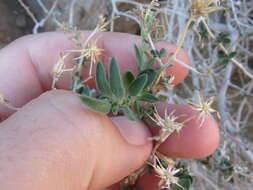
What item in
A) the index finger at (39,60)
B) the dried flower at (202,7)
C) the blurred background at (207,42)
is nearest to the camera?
the dried flower at (202,7)

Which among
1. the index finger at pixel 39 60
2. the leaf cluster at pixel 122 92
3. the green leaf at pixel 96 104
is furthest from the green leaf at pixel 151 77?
the index finger at pixel 39 60

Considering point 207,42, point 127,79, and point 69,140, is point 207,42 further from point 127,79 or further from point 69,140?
point 69,140

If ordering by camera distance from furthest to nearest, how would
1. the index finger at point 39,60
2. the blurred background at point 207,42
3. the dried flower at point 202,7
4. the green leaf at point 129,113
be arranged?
the blurred background at point 207,42 → the index finger at point 39,60 → the green leaf at point 129,113 → the dried flower at point 202,7

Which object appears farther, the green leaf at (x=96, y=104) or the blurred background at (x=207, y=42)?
the blurred background at (x=207, y=42)

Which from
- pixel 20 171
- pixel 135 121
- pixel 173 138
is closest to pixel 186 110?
pixel 173 138

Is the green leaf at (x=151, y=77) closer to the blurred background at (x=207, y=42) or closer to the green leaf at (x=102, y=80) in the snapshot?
the green leaf at (x=102, y=80)

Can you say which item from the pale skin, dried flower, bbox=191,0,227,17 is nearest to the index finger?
the pale skin

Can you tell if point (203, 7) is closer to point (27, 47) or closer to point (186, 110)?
point (186, 110)
